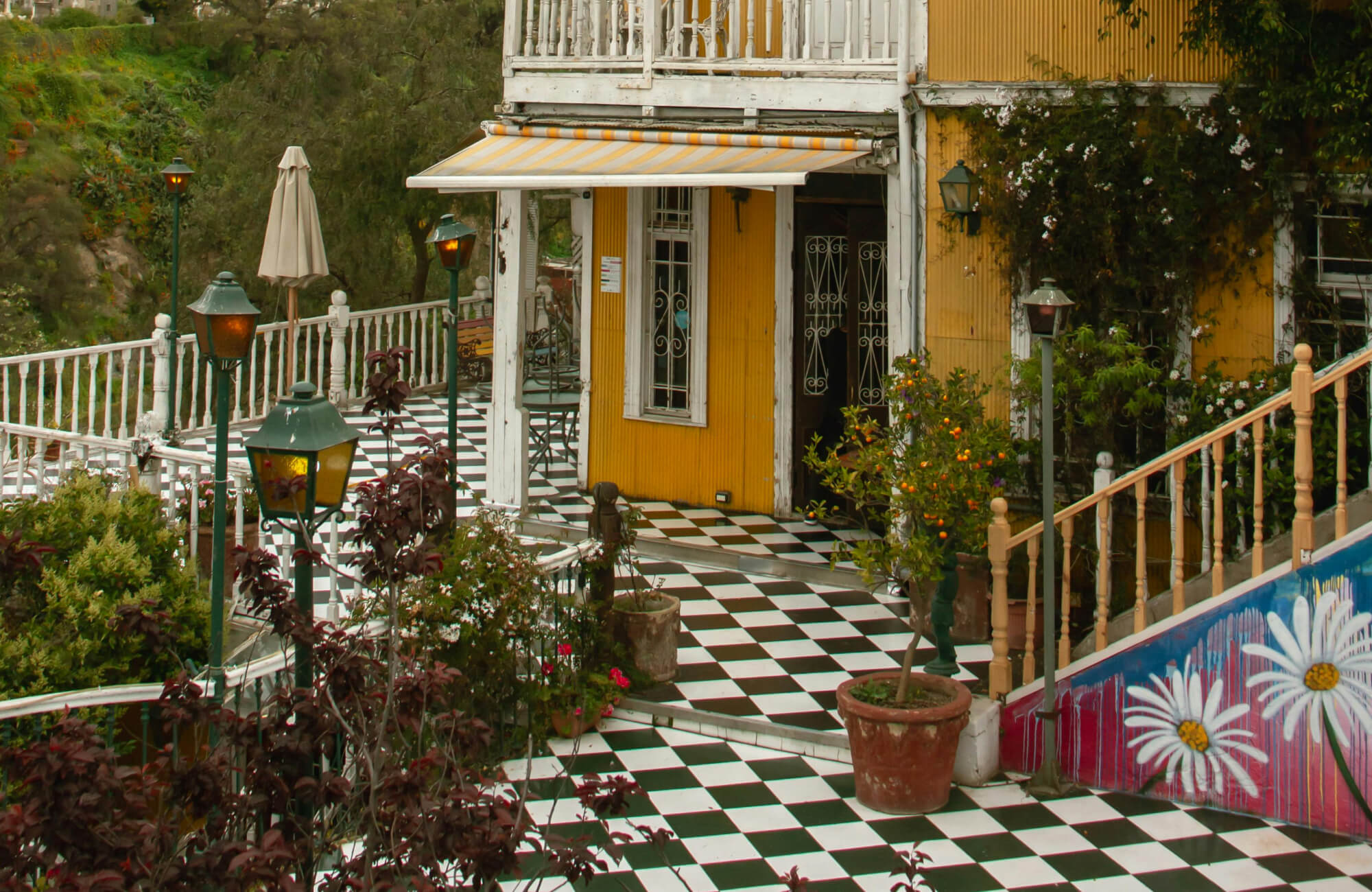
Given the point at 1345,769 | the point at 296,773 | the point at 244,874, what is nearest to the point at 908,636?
the point at 1345,769

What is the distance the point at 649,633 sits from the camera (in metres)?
8.60

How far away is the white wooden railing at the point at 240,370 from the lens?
1279 cm

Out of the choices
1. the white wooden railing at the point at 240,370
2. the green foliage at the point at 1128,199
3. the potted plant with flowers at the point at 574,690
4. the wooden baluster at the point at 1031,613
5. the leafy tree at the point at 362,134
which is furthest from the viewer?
the leafy tree at the point at 362,134

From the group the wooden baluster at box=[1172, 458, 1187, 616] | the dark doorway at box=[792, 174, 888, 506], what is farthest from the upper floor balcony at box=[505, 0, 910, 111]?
the wooden baluster at box=[1172, 458, 1187, 616]

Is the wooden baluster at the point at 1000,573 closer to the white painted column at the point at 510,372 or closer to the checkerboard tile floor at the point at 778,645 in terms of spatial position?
the checkerboard tile floor at the point at 778,645

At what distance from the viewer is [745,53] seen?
11117 millimetres

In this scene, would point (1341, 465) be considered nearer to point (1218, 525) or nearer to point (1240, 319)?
point (1218, 525)

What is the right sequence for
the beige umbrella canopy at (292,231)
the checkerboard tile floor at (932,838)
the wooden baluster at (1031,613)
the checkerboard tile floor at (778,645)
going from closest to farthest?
the checkerboard tile floor at (932,838), the wooden baluster at (1031,613), the checkerboard tile floor at (778,645), the beige umbrella canopy at (292,231)

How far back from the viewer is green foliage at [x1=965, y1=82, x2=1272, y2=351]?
8969 mm

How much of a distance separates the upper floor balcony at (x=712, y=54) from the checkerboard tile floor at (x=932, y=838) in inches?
193

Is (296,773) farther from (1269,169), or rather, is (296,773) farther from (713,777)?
(1269,169)

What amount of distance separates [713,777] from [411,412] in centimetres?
907

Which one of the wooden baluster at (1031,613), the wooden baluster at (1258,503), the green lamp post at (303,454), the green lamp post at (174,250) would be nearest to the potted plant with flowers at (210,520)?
the green lamp post at (303,454)

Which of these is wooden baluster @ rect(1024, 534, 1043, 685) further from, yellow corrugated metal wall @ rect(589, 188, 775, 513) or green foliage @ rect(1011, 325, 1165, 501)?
yellow corrugated metal wall @ rect(589, 188, 775, 513)
